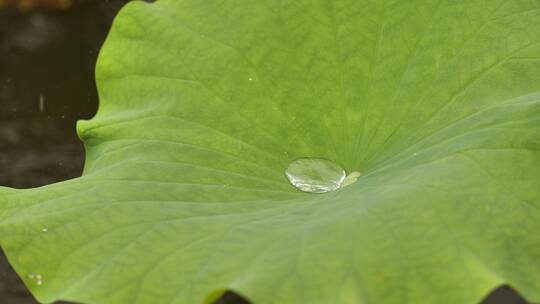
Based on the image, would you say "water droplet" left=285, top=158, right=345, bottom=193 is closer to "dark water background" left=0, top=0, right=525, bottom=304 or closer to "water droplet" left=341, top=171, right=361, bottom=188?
"water droplet" left=341, top=171, right=361, bottom=188

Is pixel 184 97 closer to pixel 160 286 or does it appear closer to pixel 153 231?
pixel 153 231

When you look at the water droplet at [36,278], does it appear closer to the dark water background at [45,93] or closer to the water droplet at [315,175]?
the water droplet at [315,175]

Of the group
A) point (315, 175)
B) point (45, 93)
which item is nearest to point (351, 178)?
point (315, 175)

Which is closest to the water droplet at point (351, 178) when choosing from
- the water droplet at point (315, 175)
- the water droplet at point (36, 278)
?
the water droplet at point (315, 175)

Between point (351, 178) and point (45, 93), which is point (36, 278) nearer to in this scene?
point (351, 178)

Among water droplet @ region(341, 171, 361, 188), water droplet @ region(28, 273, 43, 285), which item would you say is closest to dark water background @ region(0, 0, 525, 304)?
water droplet @ region(341, 171, 361, 188)
